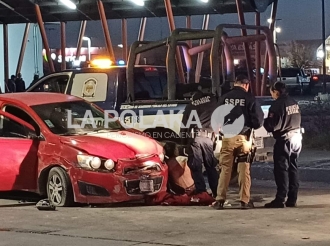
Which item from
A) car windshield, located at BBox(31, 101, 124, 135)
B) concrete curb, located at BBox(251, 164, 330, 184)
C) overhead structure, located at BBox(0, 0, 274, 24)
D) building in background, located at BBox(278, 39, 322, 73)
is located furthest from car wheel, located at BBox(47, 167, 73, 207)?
building in background, located at BBox(278, 39, 322, 73)

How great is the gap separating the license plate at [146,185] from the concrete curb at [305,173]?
411cm

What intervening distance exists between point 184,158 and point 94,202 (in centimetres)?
160

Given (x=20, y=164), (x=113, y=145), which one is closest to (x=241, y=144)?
(x=113, y=145)

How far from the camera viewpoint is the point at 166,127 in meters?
12.0

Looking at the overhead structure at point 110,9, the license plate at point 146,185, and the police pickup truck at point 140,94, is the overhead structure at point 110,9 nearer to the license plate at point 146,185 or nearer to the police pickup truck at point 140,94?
the police pickup truck at point 140,94

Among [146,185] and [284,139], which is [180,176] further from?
[284,139]

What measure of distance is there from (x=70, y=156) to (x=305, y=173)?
5.10m

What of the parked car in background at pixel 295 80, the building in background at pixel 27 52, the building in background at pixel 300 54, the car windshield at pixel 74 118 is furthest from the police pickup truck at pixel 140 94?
the building in background at pixel 300 54

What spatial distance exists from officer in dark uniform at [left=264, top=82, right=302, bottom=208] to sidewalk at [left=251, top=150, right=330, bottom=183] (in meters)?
3.04

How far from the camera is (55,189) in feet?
32.9

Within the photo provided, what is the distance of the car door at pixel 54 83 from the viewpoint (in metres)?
13.4

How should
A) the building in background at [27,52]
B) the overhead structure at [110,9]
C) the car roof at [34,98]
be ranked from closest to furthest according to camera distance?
1. the car roof at [34,98]
2. the overhead structure at [110,9]
3. the building in background at [27,52]

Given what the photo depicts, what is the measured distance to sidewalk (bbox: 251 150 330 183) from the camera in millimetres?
13070

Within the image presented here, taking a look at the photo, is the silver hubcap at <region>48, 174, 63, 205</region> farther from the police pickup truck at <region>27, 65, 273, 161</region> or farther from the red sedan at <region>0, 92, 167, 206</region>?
the police pickup truck at <region>27, 65, 273, 161</region>
